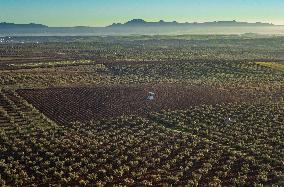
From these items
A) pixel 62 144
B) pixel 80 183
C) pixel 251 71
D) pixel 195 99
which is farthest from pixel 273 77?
pixel 80 183

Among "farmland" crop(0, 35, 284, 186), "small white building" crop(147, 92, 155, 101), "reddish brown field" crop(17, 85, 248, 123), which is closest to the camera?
"farmland" crop(0, 35, 284, 186)

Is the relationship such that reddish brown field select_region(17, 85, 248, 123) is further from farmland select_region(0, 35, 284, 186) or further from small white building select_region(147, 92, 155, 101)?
small white building select_region(147, 92, 155, 101)

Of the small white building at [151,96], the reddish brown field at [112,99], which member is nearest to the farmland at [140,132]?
the reddish brown field at [112,99]

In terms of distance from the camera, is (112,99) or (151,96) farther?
(151,96)

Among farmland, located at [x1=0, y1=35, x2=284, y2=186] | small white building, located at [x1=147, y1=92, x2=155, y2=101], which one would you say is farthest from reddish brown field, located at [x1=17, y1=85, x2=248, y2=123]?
small white building, located at [x1=147, y1=92, x2=155, y2=101]

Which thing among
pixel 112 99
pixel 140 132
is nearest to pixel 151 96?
pixel 112 99

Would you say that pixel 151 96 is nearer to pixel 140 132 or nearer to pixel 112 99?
pixel 112 99
